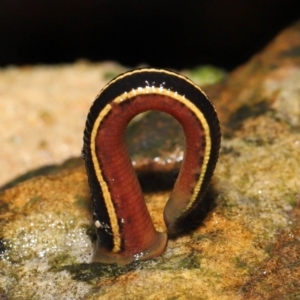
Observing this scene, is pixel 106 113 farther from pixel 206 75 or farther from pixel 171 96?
pixel 206 75

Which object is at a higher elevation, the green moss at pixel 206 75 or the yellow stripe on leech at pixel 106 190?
the yellow stripe on leech at pixel 106 190

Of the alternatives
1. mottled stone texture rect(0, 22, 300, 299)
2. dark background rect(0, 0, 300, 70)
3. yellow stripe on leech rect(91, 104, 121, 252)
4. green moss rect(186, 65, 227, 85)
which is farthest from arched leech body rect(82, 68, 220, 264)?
dark background rect(0, 0, 300, 70)

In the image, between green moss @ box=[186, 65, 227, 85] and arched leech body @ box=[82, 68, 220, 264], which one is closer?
arched leech body @ box=[82, 68, 220, 264]

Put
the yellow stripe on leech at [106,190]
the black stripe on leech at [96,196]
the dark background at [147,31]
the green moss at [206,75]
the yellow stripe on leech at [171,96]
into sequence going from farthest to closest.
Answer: the dark background at [147,31]
the green moss at [206,75]
the black stripe on leech at [96,196]
the yellow stripe on leech at [106,190]
the yellow stripe on leech at [171,96]

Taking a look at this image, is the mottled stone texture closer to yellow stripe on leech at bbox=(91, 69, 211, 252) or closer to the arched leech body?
the arched leech body

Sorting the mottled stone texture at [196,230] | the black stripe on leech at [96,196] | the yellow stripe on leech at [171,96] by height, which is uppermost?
the yellow stripe on leech at [171,96]

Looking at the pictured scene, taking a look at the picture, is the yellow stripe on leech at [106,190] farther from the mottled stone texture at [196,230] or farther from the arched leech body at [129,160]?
the mottled stone texture at [196,230]

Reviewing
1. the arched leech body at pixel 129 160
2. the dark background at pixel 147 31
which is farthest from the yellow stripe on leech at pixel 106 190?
the dark background at pixel 147 31
